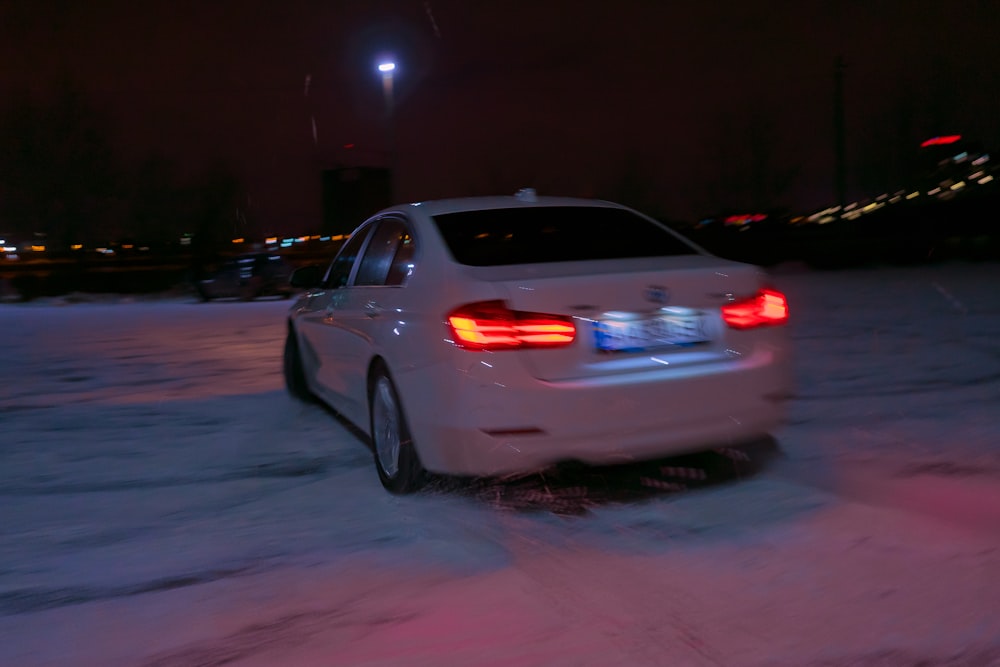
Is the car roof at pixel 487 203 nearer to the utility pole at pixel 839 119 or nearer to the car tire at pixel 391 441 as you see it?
the car tire at pixel 391 441

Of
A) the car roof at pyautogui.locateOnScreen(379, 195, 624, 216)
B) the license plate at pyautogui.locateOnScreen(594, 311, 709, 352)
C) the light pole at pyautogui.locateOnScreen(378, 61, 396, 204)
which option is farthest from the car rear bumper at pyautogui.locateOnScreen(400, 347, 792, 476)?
the light pole at pyautogui.locateOnScreen(378, 61, 396, 204)

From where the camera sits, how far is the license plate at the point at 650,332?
426cm

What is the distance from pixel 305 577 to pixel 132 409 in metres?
4.65

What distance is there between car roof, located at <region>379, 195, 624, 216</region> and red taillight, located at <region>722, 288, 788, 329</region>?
132cm

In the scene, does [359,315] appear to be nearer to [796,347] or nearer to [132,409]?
[132,409]

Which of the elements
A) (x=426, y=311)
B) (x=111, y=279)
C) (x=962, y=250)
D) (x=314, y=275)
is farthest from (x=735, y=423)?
(x=111, y=279)

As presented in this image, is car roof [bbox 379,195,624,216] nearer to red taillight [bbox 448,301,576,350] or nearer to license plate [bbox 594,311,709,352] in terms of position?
red taillight [bbox 448,301,576,350]

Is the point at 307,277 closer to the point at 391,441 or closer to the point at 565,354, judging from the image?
the point at 391,441

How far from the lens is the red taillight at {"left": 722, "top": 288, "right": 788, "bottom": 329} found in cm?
451

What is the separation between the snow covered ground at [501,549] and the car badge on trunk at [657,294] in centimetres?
102

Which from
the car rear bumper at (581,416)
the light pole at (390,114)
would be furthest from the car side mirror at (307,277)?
A: the light pole at (390,114)

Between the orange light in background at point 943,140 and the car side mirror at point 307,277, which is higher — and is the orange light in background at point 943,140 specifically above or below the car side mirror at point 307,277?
above

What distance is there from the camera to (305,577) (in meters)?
3.88

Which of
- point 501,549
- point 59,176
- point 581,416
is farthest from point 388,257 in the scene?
point 59,176
